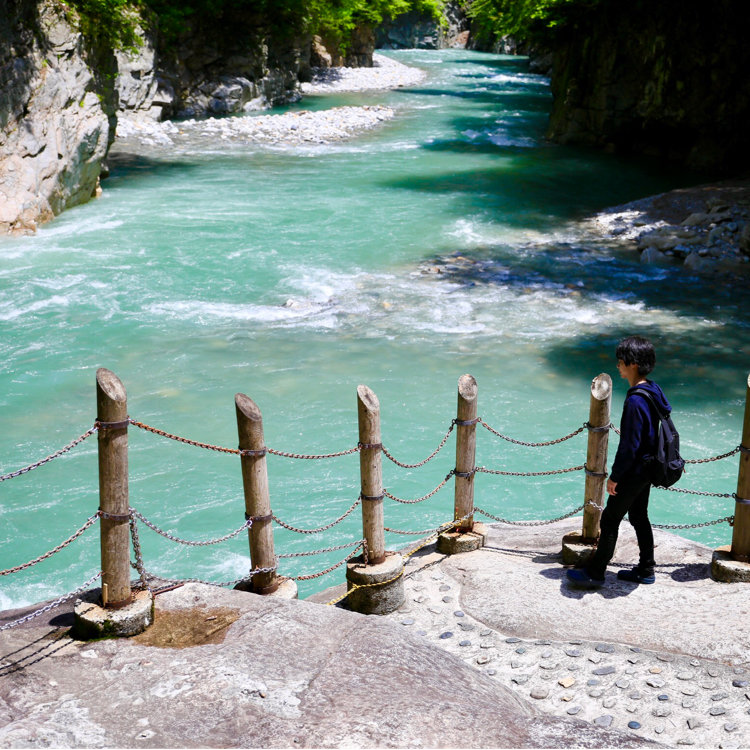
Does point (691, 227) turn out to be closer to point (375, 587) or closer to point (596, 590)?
point (596, 590)

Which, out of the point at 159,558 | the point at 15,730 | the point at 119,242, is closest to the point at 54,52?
the point at 119,242

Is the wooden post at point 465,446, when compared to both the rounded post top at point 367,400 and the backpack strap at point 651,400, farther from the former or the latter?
the backpack strap at point 651,400

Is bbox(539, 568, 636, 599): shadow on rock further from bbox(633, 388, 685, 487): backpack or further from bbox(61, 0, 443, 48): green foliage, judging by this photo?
bbox(61, 0, 443, 48): green foliage

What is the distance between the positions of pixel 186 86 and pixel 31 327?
1944 cm

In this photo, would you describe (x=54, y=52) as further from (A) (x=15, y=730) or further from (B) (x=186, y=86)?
(A) (x=15, y=730)

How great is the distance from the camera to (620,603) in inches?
193

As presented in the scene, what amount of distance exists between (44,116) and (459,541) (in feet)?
41.8

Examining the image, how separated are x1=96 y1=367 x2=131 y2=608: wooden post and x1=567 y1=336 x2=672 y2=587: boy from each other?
249 centimetres

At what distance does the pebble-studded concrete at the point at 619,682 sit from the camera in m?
3.72

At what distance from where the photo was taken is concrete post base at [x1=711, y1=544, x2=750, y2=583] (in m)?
4.98

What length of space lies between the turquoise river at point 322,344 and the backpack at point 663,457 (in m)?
1.54

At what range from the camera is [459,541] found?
577 cm

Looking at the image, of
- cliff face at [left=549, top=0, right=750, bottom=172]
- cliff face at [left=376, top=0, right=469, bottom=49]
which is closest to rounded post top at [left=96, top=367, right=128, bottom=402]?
cliff face at [left=549, top=0, right=750, bottom=172]

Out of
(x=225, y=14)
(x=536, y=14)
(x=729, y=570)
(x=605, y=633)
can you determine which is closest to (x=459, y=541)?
(x=605, y=633)
